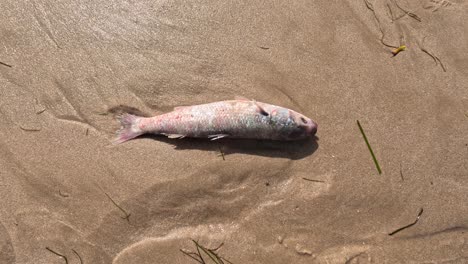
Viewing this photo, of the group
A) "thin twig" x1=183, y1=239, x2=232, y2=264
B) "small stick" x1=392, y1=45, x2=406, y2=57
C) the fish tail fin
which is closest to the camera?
"thin twig" x1=183, y1=239, x2=232, y2=264

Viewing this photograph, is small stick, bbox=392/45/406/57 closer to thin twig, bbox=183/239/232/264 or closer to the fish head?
the fish head

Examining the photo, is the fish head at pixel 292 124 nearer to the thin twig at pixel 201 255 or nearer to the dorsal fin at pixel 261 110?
the dorsal fin at pixel 261 110

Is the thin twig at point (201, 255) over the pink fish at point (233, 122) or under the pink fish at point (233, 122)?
under

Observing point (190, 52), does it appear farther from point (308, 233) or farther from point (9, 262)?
point (9, 262)

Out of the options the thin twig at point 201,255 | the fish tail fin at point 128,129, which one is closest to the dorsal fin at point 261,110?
the fish tail fin at point 128,129

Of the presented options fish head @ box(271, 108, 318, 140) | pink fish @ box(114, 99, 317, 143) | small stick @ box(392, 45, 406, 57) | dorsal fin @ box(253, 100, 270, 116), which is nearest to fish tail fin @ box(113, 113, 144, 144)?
pink fish @ box(114, 99, 317, 143)

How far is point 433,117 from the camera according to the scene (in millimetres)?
5500

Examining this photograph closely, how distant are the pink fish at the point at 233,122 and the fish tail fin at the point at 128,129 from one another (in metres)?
0.07

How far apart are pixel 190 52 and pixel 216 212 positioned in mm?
2434

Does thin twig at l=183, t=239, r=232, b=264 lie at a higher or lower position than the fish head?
lower

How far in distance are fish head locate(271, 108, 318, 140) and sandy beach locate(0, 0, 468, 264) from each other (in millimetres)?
218

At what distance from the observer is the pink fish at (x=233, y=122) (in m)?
5.24

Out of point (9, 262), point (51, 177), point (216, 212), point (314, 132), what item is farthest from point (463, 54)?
point (9, 262)

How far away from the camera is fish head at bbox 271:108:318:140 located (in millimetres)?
5270
